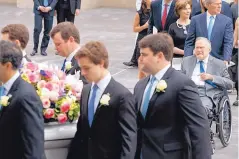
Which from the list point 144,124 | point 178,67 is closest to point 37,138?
point 144,124

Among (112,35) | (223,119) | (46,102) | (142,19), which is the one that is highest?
(46,102)

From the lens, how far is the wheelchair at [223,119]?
31.0ft

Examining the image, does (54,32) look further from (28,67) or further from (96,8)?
(96,8)

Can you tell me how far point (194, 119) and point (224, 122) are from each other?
4.23 meters

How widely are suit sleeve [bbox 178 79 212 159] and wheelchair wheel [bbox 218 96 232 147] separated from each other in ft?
12.1

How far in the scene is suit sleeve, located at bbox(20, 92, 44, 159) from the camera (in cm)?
523

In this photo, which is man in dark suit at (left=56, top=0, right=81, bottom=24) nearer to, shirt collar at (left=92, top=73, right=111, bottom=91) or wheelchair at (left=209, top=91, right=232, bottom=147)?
wheelchair at (left=209, top=91, right=232, bottom=147)

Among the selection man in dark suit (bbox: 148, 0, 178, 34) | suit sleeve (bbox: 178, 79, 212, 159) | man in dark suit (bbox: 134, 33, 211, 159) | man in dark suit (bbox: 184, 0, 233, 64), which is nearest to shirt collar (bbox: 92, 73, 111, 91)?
man in dark suit (bbox: 134, 33, 211, 159)

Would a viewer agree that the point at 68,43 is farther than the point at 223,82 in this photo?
No

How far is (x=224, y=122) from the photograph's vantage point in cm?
988

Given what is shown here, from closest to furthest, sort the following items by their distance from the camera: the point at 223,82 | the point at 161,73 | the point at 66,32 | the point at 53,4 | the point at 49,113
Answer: the point at 161,73, the point at 49,113, the point at 66,32, the point at 223,82, the point at 53,4

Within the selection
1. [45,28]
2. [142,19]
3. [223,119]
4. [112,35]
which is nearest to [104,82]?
[223,119]

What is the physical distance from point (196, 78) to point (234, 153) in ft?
3.71

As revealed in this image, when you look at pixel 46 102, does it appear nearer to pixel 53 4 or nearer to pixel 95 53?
pixel 95 53
